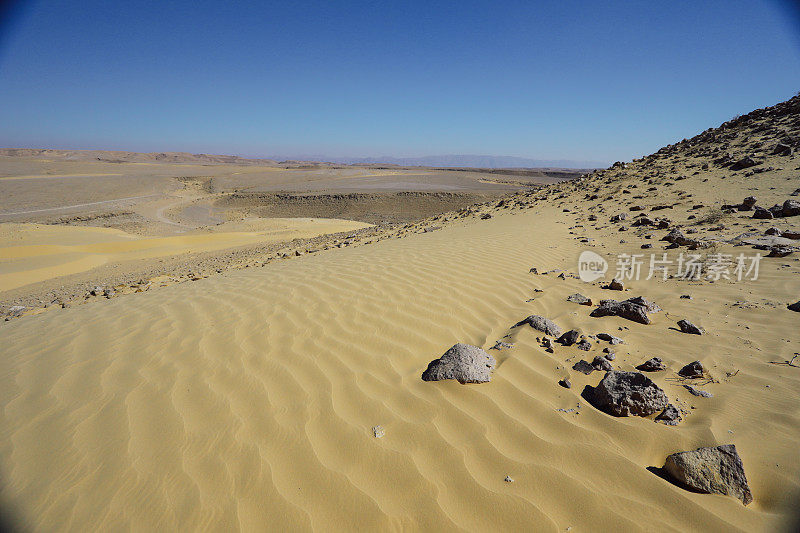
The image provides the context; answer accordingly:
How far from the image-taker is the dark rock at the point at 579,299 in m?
3.43

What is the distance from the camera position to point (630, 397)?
1.83 m

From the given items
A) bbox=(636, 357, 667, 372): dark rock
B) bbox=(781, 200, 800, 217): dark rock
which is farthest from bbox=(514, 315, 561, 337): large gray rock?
bbox=(781, 200, 800, 217): dark rock

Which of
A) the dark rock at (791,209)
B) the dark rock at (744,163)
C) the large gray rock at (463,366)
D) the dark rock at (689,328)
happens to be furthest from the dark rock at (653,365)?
the dark rock at (744,163)

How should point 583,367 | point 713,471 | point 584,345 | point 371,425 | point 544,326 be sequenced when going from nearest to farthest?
1. point 713,471
2. point 371,425
3. point 583,367
4. point 584,345
5. point 544,326

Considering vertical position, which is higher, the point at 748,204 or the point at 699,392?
the point at 748,204

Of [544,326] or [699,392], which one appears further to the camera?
[544,326]

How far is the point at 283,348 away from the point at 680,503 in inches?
98.1

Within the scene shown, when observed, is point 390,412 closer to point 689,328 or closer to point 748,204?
point 689,328

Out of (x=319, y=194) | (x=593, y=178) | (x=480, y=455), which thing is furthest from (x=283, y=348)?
(x=319, y=194)

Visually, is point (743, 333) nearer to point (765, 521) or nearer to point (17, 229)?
point (765, 521)

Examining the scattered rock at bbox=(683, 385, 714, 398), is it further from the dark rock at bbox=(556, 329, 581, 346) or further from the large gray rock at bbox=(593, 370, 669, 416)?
the dark rock at bbox=(556, 329, 581, 346)

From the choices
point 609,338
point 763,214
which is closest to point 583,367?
point 609,338

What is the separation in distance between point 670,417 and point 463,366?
3.55 ft

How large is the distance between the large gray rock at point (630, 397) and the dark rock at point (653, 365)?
1.18 ft
